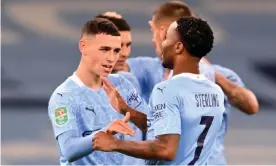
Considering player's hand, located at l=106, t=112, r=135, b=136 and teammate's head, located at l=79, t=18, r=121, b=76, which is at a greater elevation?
teammate's head, located at l=79, t=18, r=121, b=76

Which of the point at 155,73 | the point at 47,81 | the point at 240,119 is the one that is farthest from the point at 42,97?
the point at 155,73

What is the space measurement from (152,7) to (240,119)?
4.29 ft

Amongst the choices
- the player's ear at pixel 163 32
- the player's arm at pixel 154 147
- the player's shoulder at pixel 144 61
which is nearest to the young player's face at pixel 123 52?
the player's shoulder at pixel 144 61

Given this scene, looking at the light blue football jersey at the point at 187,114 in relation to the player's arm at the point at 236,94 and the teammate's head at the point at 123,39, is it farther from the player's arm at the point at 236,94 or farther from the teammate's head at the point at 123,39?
the teammate's head at the point at 123,39

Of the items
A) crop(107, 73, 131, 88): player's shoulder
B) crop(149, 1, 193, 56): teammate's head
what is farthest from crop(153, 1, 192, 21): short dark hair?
crop(107, 73, 131, 88): player's shoulder

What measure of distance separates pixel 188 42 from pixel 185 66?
0.36 feet

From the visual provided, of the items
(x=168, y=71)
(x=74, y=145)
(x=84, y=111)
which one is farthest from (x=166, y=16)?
(x=74, y=145)

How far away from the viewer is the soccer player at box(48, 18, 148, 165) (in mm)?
4441

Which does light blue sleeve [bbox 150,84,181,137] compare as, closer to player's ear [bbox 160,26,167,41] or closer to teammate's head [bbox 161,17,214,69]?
teammate's head [bbox 161,17,214,69]

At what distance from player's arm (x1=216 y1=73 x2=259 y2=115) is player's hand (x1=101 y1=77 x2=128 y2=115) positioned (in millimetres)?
887

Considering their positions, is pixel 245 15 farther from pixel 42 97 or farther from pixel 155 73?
pixel 155 73

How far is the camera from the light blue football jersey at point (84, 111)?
4465mm

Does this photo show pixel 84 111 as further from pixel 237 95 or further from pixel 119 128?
pixel 237 95

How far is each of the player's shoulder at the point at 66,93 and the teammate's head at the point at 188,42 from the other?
0.53 metres
